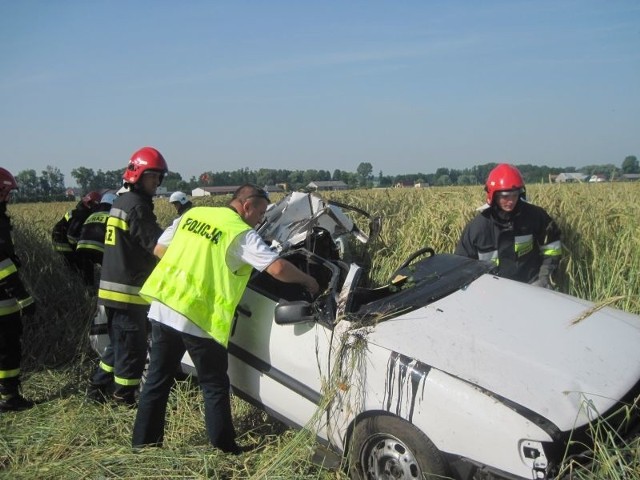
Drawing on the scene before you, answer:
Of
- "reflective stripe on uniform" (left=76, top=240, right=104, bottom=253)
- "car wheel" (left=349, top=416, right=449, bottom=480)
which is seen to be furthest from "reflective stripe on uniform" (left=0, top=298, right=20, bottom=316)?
"car wheel" (left=349, top=416, right=449, bottom=480)

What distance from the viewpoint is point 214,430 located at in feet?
10.4

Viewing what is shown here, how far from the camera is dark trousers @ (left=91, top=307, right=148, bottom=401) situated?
13.0ft

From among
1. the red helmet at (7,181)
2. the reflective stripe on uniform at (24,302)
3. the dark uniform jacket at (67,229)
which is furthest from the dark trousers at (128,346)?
the dark uniform jacket at (67,229)

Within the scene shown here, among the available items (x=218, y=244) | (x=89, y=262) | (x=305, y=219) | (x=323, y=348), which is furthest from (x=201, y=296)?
(x=89, y=262)

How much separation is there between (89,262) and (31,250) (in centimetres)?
122

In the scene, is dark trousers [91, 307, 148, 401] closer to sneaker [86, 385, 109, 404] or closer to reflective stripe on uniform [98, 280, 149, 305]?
reflective stripe on uniform [98, 280, 149, 305]

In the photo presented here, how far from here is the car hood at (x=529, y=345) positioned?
227 cm

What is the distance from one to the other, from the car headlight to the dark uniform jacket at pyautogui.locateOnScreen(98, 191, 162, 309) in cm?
288

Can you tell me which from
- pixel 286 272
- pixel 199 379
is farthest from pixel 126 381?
pixel 286 272

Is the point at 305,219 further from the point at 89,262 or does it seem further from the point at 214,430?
the point at 89,262

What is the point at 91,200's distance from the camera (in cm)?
660

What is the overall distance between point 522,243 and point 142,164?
320 cm

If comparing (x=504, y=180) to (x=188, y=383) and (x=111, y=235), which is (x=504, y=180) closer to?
(x=188, y=383)

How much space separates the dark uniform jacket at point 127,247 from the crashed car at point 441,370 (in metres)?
1.05
